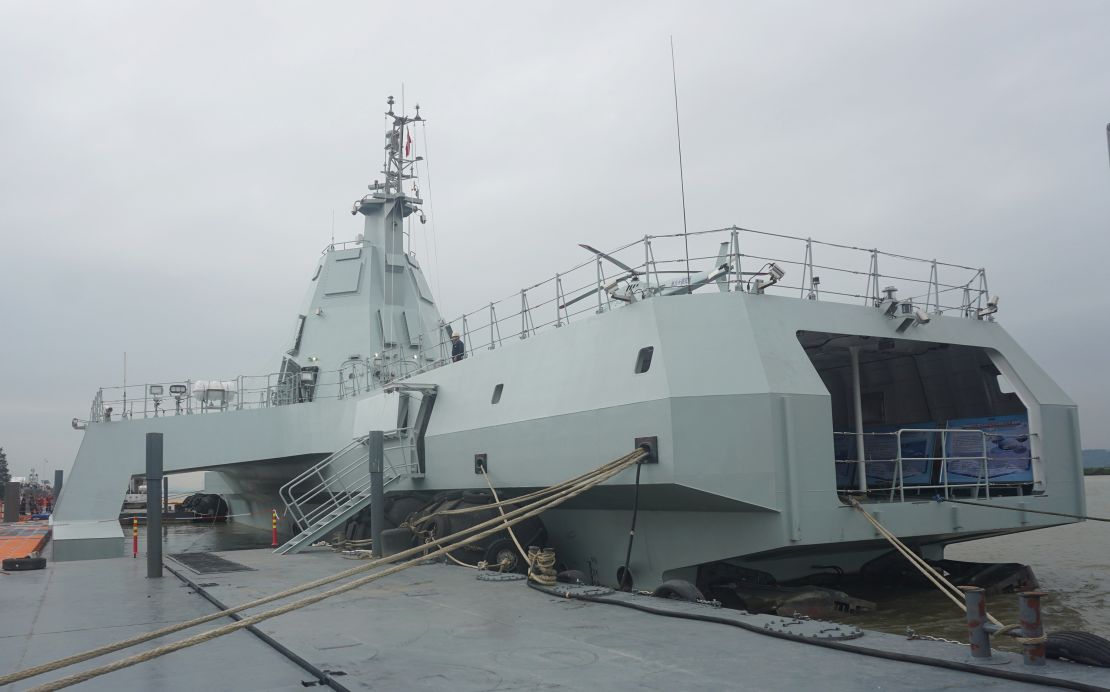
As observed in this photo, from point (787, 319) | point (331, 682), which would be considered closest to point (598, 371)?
point (787, 319)

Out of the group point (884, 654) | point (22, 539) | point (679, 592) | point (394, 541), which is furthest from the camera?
point (22, 539)

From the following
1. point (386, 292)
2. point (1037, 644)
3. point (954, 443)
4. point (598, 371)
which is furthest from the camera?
point (386, 292)

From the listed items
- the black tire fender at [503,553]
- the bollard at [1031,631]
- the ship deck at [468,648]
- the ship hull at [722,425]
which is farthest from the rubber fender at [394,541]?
the bollard at [1031,631]

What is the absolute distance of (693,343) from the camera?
10180mm

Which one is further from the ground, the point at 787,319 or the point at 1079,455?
the point at 787,319

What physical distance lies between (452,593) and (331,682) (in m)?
4.14

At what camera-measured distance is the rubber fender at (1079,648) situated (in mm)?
4844

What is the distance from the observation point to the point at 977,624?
5.24 meters

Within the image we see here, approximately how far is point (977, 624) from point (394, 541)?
32.3 ft

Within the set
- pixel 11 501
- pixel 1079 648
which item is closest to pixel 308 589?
pixel 1079 648

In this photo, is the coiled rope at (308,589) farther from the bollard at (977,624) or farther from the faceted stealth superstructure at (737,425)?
the bollard at (977,624)

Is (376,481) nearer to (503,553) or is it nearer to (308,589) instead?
(503,553)

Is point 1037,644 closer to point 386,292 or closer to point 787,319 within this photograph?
point 787,319

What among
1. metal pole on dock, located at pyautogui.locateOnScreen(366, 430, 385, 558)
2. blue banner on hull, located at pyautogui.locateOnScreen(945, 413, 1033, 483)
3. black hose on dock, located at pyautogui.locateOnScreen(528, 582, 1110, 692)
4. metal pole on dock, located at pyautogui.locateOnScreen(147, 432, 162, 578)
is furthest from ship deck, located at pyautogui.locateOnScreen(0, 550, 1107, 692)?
blue banner on hull, located at pyautogui.locateOnScreen(945, 413, 1033, 483)
